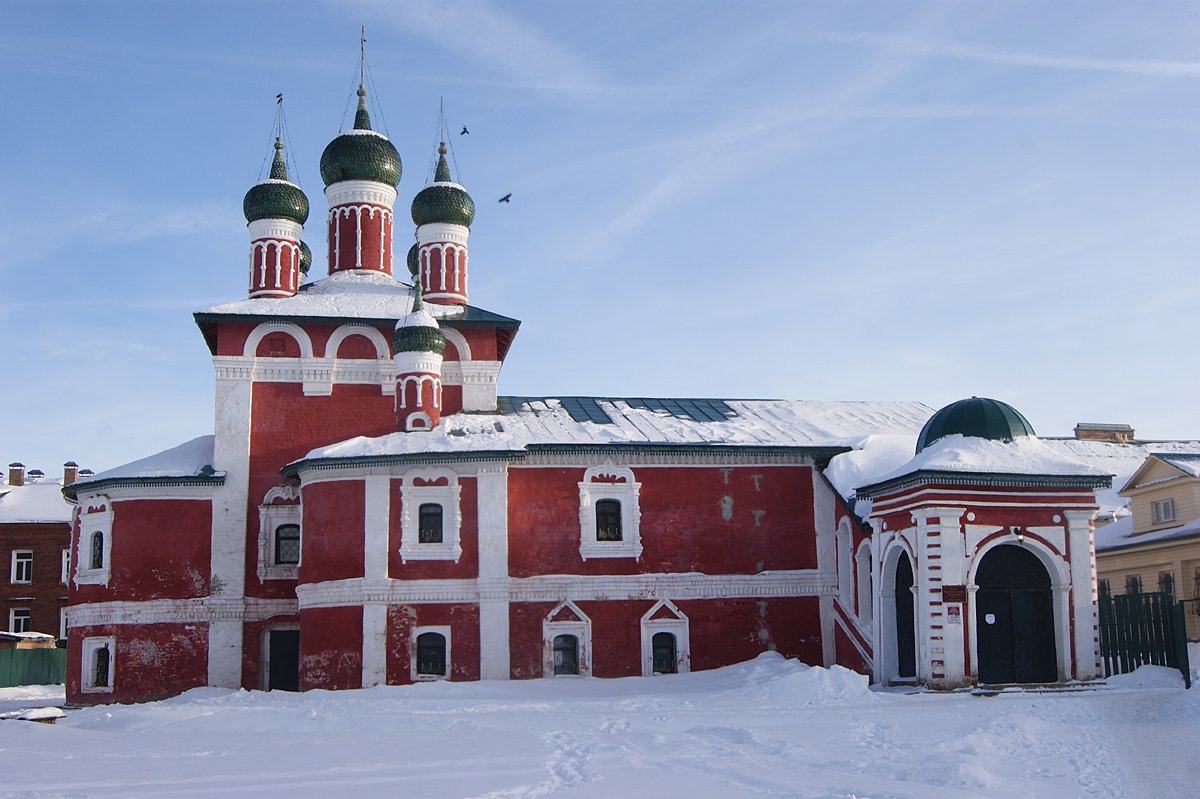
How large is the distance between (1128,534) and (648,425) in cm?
1299

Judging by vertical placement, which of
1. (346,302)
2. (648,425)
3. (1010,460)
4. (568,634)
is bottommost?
(568,634)

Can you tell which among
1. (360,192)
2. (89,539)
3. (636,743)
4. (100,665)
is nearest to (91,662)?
(100,665)

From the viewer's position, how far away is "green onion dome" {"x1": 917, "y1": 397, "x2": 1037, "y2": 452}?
20219 mm

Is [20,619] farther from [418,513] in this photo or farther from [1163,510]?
[1163,510]

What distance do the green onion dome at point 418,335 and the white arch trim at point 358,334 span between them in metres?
0.90

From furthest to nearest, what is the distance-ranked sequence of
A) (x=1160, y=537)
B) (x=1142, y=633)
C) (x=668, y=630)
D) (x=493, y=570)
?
(x=1160, y=537) → (x=668, y=630) → (x=493, y=570) → (x=1142, y=633)

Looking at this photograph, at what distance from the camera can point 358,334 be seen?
25047 millimetres

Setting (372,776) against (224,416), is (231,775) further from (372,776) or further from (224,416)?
(224,416)

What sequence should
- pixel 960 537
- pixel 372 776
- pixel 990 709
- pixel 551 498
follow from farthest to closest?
pixel 551 498, pixel 960 537, pixel 990 709, pixel 372 776

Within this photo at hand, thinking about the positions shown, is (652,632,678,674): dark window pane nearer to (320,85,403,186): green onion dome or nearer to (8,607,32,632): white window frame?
(320,85,403,186): green onion dome

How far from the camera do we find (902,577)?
2075cm

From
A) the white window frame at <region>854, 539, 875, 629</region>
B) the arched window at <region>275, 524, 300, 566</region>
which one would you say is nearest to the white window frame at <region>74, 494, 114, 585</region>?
the arched window at <region>275, 524, 300, 566</region>

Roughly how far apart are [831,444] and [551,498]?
225 inches

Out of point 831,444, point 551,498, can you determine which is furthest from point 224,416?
point 831,444
